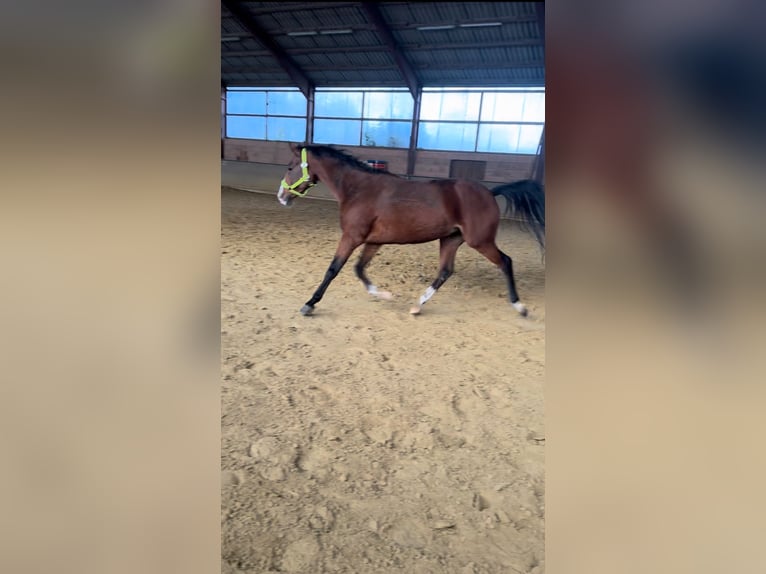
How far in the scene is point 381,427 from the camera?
1.24 m

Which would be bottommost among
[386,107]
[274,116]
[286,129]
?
[286,129]

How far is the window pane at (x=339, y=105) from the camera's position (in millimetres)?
4684

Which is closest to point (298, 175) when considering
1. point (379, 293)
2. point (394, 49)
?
point (379, 293)

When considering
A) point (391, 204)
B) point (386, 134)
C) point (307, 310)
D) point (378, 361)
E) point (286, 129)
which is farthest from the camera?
point (386, 134)

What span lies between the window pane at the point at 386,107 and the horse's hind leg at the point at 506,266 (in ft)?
10.2

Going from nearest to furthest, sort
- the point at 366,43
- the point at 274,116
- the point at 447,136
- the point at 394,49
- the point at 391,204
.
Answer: the point at 391,204 → the point at 394,49 → the point at 366,43 → the point at 274,116 → the point at 447,136

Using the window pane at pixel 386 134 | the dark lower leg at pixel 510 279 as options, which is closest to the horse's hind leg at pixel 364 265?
the dark lower leg at pixel 510 279

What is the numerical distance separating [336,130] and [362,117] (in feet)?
1.08

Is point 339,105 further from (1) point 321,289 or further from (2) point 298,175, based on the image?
(1) point 321,289

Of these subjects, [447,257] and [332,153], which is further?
[447,257]

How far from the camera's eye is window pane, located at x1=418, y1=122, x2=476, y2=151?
5062 millimetres
